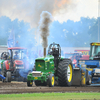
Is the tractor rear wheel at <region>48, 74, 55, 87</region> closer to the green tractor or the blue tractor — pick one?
the green tractor

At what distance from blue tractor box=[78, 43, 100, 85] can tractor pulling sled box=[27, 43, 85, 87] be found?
0.41 metres

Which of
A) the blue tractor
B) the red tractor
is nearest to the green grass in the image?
the blue tractor

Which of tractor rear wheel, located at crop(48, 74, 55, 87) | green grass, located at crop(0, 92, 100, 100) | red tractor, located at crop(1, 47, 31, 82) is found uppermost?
red tractor, located at crop(1, 47, 31, 82)

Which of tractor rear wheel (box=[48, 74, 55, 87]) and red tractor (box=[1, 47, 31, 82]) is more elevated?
red tractor (box=[1, 47, 31, 82])

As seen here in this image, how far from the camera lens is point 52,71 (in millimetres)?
20750

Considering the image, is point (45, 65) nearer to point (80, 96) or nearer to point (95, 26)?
point (80, 96)

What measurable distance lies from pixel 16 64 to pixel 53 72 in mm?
6114

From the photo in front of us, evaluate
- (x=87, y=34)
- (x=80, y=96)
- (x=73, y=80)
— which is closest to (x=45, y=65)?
(x=73, y=80)

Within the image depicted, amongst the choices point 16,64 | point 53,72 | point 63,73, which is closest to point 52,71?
point 53,72

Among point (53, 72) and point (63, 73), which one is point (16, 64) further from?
point (63, 73)

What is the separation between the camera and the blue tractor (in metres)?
21.8

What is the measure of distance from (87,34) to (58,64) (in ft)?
133

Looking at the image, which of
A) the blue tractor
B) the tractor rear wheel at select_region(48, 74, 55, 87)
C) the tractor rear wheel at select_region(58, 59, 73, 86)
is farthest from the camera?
the blue tractor

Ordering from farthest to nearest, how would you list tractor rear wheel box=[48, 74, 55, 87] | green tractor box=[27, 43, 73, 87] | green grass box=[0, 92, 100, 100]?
1. green tractor box=[27, 43, 73, 87]
2. tractor rear wheel box=[48, 74, 55, 87]
3. green grass box=[0, 92, 100, 100]
